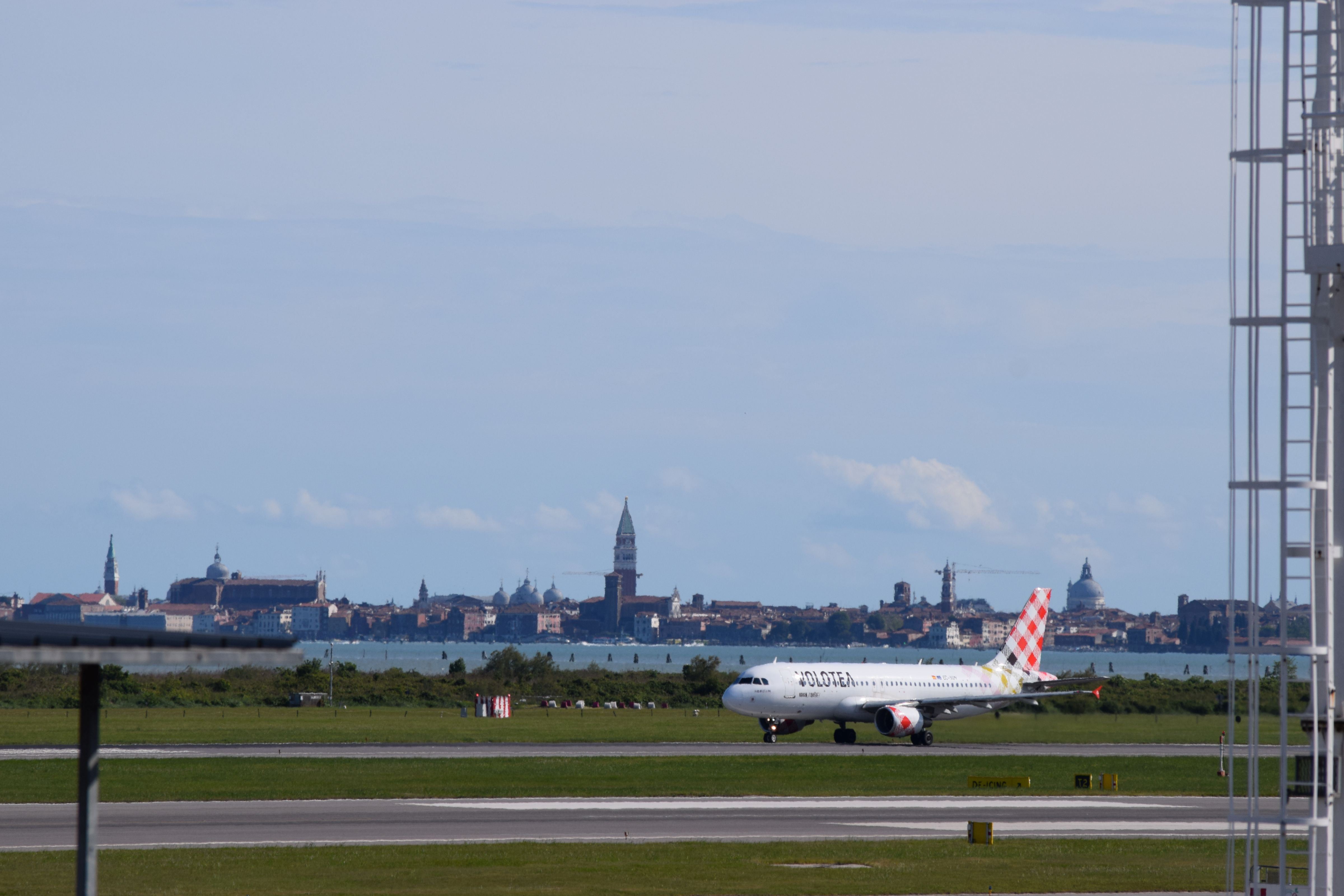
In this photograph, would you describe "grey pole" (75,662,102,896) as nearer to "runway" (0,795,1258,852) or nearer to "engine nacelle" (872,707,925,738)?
"runway" (0,795,1258,852)

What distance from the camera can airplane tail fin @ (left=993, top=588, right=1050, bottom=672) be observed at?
81062 millimetres

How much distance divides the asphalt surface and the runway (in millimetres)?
16659

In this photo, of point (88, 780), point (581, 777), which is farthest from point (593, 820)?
point (88, 780)

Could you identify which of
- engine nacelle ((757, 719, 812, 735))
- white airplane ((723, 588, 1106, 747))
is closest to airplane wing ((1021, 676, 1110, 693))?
white airplane ((723, 588, 1106, 747))

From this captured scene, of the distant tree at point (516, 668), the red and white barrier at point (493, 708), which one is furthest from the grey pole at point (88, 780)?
the distant tree at point (516, 668)

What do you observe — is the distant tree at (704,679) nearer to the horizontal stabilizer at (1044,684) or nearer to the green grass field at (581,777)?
the horizontal stabilizer at (1044,684)

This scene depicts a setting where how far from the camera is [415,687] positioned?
118m

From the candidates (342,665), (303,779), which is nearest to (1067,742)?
(303,779)

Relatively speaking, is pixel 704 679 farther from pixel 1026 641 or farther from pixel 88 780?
pixel 88 780

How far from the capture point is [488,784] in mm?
48875

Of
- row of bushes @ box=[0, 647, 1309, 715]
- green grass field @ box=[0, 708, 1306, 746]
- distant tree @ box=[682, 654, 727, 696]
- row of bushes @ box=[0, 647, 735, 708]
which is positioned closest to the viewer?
green grass field @ box=[0, 708, 1306, 746]

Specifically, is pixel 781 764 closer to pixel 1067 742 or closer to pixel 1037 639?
pixel 1067 742

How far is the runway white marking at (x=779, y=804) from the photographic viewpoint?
4209cm

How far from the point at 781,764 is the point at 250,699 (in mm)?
60901
